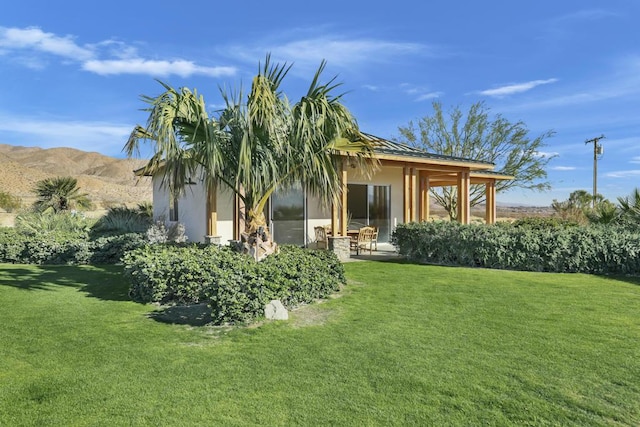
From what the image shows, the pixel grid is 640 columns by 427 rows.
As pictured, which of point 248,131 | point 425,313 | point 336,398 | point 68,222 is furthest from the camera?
point 68,222

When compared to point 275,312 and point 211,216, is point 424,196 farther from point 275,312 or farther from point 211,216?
point 275,312

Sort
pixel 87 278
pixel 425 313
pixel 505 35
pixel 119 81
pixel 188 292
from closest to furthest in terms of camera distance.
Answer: pixel 425 313
pixel 188 292
pixel 87 278
pixel 505 35
pixel 119 81

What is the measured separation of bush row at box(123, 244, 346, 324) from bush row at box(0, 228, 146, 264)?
13.9 feet

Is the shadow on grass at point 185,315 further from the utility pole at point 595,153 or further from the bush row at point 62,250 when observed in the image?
the utility pole at point 595,153

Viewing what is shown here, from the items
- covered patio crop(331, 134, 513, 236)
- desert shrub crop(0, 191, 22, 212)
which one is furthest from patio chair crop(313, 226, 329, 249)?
desert shrub crop(0, 191, 22, 212)

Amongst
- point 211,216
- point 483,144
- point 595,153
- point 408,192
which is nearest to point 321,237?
point 408,192

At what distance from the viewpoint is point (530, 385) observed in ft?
10.8

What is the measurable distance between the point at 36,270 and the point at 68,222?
4.56m

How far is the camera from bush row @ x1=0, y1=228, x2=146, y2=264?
11.0 meters

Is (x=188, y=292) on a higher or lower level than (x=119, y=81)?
lower

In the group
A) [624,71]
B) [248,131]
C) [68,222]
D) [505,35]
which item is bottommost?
[68,222]

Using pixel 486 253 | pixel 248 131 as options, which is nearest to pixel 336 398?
pixel 248 131

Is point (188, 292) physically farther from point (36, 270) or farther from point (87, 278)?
point (36, 270)

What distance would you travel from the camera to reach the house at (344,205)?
12.2 meters
